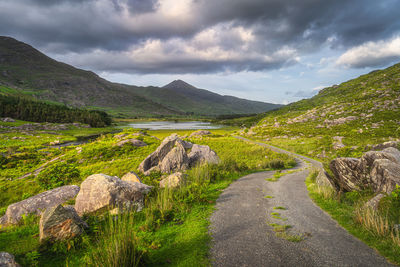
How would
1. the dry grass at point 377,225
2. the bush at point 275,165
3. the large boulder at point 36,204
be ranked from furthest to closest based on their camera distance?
the bush at point 275,165
the large boulder at point 36,204
the dry grass at point 377,225

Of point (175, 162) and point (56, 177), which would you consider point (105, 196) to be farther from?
point (56, 177)

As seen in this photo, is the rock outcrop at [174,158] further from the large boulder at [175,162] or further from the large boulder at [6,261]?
the large boulder at [6,261]

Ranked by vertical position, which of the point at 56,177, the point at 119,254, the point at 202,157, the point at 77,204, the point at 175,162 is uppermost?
the point at 119,254

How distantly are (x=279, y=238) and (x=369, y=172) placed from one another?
998 centimetres

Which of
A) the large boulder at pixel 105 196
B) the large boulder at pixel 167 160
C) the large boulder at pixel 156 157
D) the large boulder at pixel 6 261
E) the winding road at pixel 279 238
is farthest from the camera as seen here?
the large boulder at pixel 156 157

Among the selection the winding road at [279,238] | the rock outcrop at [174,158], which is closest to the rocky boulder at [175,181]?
the winding road at [279,238]

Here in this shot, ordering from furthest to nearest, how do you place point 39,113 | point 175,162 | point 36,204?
point 39,113 → point 175,162 → point 36,204

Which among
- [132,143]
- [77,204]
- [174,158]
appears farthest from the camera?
[132,143]

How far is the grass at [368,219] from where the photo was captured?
24.3ft

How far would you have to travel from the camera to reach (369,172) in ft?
42.9

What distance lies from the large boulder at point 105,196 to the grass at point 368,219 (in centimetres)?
1188

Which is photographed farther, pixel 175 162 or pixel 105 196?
pixel 175 162

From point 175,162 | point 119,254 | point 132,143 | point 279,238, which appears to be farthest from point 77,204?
point 132,143

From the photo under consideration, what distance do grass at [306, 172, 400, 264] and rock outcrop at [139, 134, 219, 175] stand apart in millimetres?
15960
